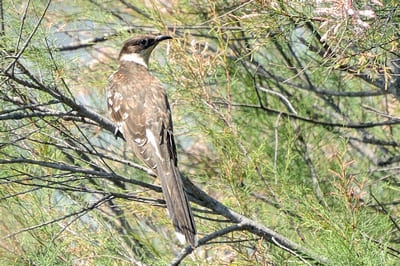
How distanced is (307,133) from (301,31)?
843mm

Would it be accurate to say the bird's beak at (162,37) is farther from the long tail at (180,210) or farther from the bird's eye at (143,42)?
the long tail at (180,210)

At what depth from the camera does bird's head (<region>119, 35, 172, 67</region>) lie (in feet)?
15.5

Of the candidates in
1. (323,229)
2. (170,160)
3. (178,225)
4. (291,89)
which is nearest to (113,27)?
(291,89)

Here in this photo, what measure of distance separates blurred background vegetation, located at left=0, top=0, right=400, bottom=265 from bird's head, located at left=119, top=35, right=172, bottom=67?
1.9 inches

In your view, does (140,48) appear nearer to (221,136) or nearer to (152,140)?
(152,140)

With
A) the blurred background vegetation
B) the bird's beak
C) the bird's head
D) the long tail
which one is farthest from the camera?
the bird's head

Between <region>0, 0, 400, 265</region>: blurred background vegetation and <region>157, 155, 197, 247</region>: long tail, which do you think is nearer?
<region>0, 0, 400, 265</region>: blurred background vegetation

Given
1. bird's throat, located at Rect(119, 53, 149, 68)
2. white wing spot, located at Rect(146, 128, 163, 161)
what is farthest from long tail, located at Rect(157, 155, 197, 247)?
bird's throat, located at Rect(119, 53, 149, 68)

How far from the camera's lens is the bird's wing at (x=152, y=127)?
3498 millimetres

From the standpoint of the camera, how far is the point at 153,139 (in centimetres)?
412

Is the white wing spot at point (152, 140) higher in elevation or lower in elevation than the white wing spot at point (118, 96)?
lower

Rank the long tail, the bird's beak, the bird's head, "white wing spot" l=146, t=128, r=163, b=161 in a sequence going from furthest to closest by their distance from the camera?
the bird's head < the bird's beak < "white wing spot" l=146, t=128, r=163, b=161 < the long tail

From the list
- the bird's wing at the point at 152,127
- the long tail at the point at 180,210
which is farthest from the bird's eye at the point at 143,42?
the long tail at the point at 180,210

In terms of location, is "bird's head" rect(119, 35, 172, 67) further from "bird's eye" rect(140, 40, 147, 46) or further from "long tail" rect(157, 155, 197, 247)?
"long tail" rect(157, 155, 197, 247)
